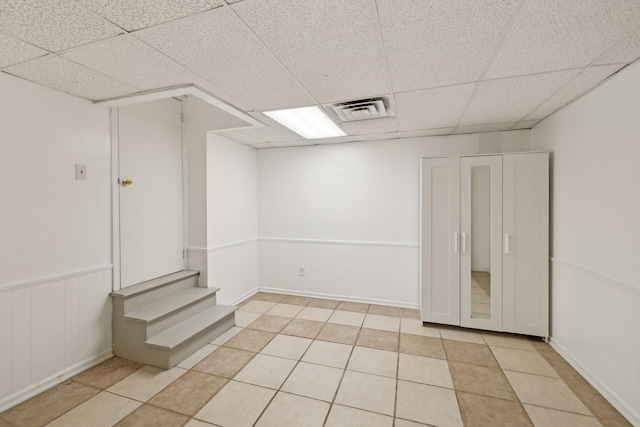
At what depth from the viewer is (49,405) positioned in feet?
6.69

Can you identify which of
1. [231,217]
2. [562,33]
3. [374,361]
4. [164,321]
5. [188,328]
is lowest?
[374,361]

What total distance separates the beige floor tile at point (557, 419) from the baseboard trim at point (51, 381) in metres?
3.70

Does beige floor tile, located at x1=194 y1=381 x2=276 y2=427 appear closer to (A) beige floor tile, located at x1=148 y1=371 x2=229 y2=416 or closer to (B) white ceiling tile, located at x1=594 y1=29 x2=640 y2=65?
(A) beige floor tile, located at x1=148 y1=371 x2=229 y2=416

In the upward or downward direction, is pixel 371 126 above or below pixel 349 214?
above

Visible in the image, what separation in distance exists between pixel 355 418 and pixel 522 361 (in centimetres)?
185

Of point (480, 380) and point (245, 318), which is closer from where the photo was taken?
point (480, 380)

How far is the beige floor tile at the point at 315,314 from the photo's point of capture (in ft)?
12.0

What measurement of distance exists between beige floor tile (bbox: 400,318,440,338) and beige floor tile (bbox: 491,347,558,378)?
0.61 metres

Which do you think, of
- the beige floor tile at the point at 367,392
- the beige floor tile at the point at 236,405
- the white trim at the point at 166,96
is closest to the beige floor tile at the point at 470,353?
the beige floor tile at the point at 367,392

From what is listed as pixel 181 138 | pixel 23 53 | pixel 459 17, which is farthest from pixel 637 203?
pixel 181 138

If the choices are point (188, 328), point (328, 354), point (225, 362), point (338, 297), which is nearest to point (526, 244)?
point (328, 354)

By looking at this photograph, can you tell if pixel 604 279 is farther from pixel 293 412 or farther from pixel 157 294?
pixel 157 294

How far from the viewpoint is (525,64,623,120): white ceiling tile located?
194 cm

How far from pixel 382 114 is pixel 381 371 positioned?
Answer: 8.47ft
